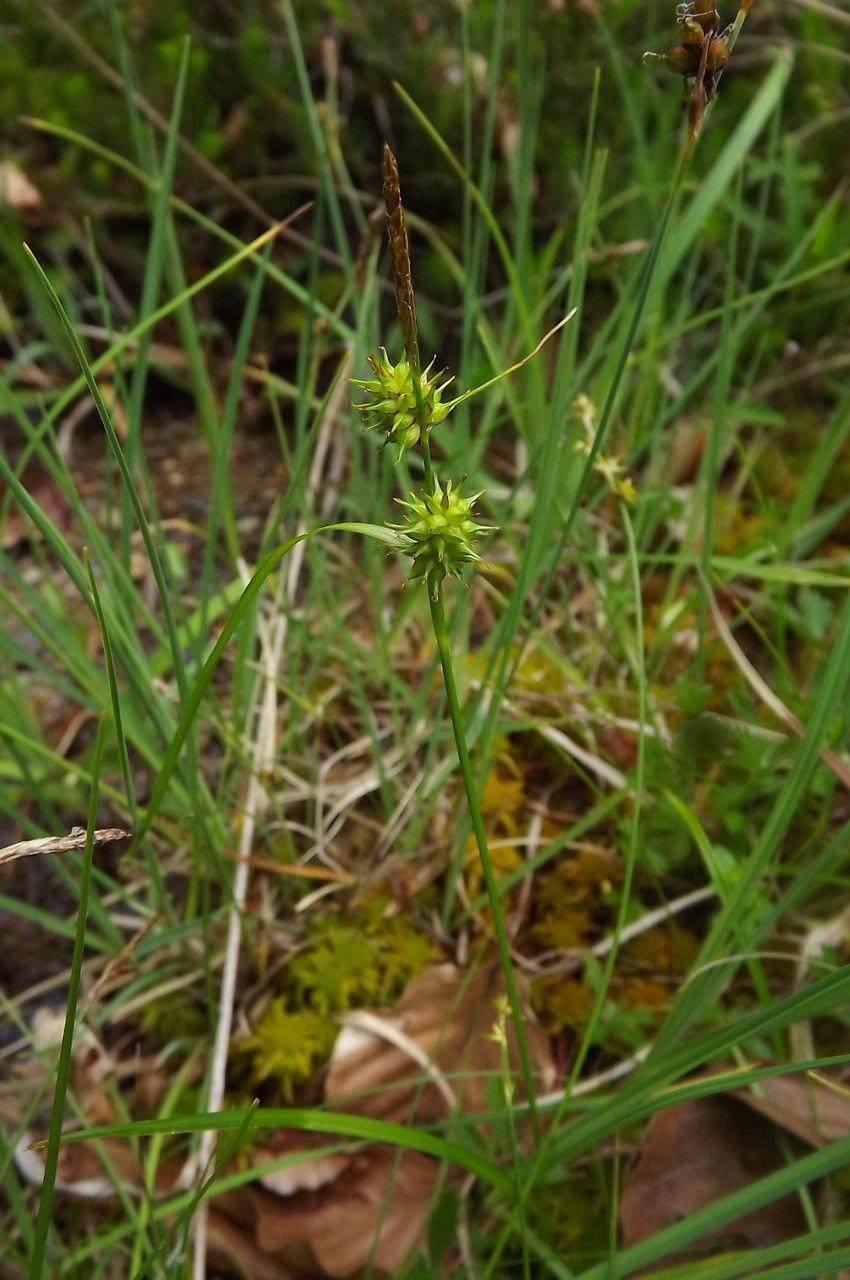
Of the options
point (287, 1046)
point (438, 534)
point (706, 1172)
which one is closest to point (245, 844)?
point (287, 1046)

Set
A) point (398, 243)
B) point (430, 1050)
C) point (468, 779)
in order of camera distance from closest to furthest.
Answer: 1. point (398, 243)
2. point (468, 779)
3. point (430, 1050)

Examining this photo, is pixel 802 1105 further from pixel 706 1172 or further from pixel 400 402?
pixel 400 402

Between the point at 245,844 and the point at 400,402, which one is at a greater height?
the point at 400,402

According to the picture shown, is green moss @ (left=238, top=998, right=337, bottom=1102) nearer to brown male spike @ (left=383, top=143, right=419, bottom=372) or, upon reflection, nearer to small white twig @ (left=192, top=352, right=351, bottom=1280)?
small white twig @ (left=192, top=352, right=351, bottom=1280)

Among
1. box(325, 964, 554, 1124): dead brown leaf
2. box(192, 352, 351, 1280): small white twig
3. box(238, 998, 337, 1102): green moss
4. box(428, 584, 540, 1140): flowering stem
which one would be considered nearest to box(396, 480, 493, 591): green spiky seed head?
box(428, 584, 540, 1140): flowering stem

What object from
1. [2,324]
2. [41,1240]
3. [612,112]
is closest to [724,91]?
[612,112]

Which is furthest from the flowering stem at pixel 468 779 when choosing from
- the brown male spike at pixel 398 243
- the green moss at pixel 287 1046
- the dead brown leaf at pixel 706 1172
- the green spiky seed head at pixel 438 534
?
the green moss at pixel 287 1046

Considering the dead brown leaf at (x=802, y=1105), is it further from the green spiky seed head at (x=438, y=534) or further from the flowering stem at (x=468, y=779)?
the green spiky seed head at (x=438, y=534)

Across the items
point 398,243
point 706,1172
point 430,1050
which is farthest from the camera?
point 430,1050

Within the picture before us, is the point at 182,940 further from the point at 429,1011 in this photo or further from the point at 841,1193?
the point at 841,1193
